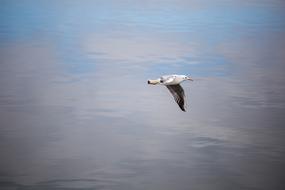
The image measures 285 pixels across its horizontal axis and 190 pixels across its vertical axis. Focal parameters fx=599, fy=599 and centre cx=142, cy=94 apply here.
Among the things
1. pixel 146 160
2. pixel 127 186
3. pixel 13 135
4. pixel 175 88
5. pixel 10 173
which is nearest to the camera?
pixel 175 88

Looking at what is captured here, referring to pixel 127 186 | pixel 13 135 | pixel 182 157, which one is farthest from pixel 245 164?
pixel 13 135

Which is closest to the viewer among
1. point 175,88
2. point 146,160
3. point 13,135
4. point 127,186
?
point 175,88

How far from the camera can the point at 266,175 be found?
28688mm

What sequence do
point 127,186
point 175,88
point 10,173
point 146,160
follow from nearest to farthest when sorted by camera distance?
1. point 175,88
2. point 127,186
3. point 10,173
4. point 146,160

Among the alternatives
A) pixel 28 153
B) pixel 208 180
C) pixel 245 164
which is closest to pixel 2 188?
pixel 28 153

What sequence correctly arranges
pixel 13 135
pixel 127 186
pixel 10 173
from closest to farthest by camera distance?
1. pixel 127 186
2. pixel 10 173
3. pixel 13 135

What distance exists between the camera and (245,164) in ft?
98.3

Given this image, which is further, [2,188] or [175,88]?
[2,188]

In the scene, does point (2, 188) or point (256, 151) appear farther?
point (256, 151)

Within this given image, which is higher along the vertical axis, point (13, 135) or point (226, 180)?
point (13, 135)

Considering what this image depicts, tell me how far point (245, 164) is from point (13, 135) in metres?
13.4

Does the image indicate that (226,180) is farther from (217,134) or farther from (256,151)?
(217,134)

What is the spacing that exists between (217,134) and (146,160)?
5834 millimetres

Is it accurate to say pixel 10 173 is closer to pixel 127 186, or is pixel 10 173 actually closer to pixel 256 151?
pixel 127 186
